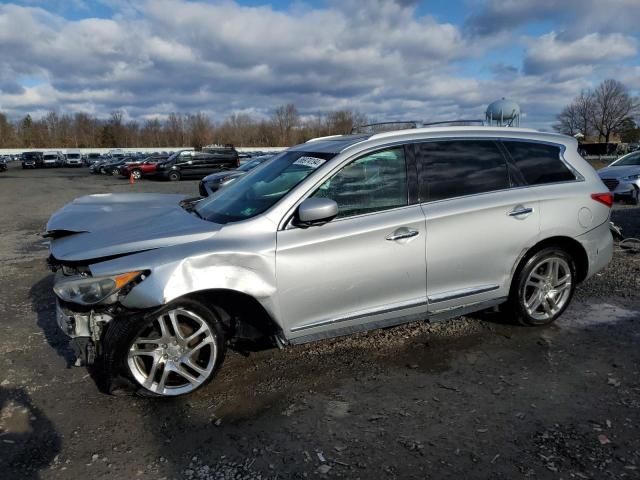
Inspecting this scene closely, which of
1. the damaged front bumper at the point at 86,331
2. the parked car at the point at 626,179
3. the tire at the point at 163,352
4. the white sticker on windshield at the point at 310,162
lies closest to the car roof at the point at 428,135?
the white sticker on windshield at the point at 310,162

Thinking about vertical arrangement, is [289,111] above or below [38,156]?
above

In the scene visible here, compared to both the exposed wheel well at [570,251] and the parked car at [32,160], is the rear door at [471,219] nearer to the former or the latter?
the exposed wheel well at [570,251]

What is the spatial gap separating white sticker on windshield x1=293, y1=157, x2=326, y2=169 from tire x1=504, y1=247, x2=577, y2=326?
6.55 ft

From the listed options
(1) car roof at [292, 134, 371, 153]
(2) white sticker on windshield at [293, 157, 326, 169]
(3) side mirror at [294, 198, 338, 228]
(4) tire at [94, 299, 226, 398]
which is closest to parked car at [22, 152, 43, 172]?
(1) car roof at [292, 134, 371, 153]

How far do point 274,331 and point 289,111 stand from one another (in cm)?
11154

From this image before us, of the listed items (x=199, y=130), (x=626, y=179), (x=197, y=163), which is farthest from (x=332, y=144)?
(x=199, y=130)

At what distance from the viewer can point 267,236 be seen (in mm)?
3320

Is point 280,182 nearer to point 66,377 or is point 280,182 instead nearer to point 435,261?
point 435,261

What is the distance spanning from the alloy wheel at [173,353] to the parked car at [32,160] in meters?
59.6

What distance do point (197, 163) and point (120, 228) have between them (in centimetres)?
2727

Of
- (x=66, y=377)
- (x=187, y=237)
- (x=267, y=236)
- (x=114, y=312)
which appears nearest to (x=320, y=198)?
(x=267, y=236)

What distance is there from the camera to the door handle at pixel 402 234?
141 inches

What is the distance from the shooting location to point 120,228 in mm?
3619

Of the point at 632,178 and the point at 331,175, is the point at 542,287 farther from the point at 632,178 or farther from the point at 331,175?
the point at 632,178
